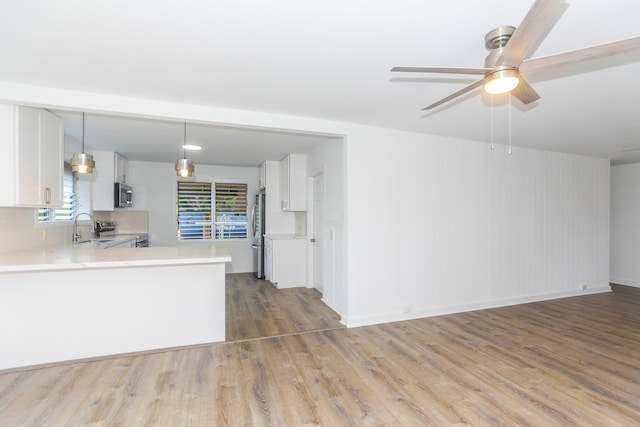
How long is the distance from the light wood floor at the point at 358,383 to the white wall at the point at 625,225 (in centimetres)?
342

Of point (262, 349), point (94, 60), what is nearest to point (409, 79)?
point (94, 60)

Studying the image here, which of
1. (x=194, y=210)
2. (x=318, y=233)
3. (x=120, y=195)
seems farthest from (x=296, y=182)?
(x=120, y=195)

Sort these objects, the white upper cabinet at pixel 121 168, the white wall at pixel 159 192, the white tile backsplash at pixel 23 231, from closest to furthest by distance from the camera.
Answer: the white tile backsplash at pixel 23 231 < the white upper cabinet at pixel 121 168 < the white wall at pixel 159 192

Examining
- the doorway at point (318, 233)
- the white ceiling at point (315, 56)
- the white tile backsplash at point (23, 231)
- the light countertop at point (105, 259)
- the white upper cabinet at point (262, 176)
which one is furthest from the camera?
the white upper cabinet at point (262, 176)

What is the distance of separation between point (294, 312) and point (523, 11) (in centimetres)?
378

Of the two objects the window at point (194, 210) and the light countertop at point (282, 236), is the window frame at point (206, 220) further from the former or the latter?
the light countertop at point (282, 236)

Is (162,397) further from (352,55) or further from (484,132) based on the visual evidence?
(484,132)

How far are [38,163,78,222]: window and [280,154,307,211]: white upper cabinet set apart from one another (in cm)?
313

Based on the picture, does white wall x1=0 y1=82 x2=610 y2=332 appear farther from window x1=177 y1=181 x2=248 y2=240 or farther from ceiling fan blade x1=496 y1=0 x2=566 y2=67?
window x1=177 y1=181 x2=248 y2=240

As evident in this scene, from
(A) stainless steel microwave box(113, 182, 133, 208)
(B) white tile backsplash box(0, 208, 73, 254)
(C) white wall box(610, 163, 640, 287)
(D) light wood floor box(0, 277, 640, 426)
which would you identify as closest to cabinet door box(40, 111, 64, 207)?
(B) white tile backsplash box(0, 208, 73, 254)

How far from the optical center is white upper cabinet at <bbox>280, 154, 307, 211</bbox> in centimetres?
550

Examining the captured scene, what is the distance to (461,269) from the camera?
4.30 metres

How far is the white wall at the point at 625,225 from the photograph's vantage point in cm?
595

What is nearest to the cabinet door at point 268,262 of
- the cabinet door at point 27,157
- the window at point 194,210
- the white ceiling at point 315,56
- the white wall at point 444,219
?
the window at point 194,210
